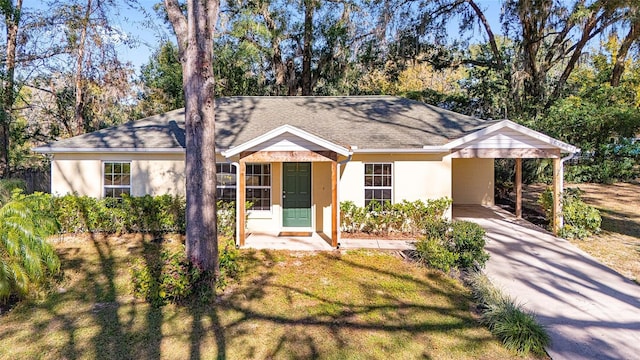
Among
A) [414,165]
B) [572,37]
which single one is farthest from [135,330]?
[572,37]

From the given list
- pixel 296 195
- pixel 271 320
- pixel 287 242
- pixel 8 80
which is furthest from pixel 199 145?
pixel 8 80

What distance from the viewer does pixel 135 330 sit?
15.3 feet

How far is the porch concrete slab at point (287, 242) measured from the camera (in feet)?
27.7

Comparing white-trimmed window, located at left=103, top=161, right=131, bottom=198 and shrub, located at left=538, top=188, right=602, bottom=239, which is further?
white-trimmed window, located at left=103, top=161, right=131, bottom=198

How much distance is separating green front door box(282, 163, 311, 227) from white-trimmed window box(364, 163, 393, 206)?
5.92 ft

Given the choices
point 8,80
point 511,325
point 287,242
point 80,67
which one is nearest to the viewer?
point 511,325

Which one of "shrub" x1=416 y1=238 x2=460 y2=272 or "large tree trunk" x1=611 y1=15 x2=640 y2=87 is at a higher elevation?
"large tree trunk" x1=611 y1=15 x2=640 y2=87

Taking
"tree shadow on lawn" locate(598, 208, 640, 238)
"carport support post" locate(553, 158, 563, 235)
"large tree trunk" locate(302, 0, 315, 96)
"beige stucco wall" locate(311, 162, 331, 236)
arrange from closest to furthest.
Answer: "carport support post" locate(553, 158, 563, 235)
"tree shadow on lawn" locate(598, 208, 640, 238)
"beige stucco wall" locate(311, 162, 331, 236)
"large tree trunk" locate(302, 0, 315, 96)

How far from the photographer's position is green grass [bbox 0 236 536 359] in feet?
13.9

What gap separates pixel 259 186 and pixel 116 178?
4.58 meters

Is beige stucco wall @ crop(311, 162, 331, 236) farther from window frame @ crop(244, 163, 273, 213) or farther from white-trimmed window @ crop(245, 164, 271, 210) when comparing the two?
white-trimmed window @ crop(245, 164, 271, 210)

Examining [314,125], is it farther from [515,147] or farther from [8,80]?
[8,80]

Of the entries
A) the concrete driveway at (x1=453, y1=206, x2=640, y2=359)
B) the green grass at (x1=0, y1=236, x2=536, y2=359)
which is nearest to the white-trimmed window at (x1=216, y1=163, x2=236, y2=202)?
the green grass at (x1=0, y1=236, x2=536, y2=359)

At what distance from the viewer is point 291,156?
8.22 m
